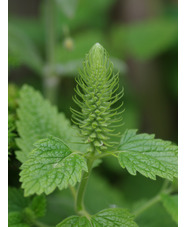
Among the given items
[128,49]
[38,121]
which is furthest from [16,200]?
[128,49]

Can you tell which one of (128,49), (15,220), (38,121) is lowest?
(15,220)

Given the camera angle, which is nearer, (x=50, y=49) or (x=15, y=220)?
(x=15, y=220)

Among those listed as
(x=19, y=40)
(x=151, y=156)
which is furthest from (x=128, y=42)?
(x=151, y=156)

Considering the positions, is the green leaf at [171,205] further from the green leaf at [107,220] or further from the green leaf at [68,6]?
the green leaf at [68,6]

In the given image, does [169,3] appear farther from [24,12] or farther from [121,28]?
[24,12]

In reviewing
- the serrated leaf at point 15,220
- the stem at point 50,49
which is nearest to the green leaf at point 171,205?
the serrated leaf at point 15,220

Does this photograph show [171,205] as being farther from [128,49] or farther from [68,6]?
[128,49]
